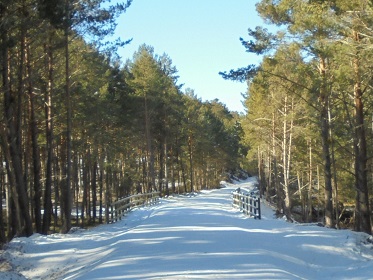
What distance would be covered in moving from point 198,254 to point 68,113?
11641mm

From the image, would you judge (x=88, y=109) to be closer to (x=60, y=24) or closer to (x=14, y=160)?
(x=14, y=160)

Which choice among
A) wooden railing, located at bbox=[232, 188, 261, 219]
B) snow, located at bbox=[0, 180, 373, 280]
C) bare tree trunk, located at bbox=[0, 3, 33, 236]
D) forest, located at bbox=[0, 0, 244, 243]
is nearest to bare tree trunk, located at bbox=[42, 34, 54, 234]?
forest, located at bbox=[0, 0, 244, 243]

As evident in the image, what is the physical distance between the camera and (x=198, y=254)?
11.1 m

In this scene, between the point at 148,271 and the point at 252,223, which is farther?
the point at 252,223

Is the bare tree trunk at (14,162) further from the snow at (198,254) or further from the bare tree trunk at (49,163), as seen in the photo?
the snow at (198,254)

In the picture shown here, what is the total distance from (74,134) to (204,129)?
32.0 meters

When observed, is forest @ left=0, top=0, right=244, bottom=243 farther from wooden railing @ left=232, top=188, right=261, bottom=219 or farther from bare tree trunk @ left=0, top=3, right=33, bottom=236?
wooden railing @ left=232, top=188, right=261, bottom=219

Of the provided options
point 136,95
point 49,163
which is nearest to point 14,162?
point 49,163

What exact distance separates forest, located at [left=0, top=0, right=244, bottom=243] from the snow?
181 inches

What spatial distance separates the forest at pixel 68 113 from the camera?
18.3 metres

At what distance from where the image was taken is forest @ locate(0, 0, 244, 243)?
1831 centimetres

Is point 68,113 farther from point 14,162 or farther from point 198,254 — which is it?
point 198,254

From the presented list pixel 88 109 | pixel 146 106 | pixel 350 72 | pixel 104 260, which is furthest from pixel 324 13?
pixel 146 106

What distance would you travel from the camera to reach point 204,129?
6675cm
